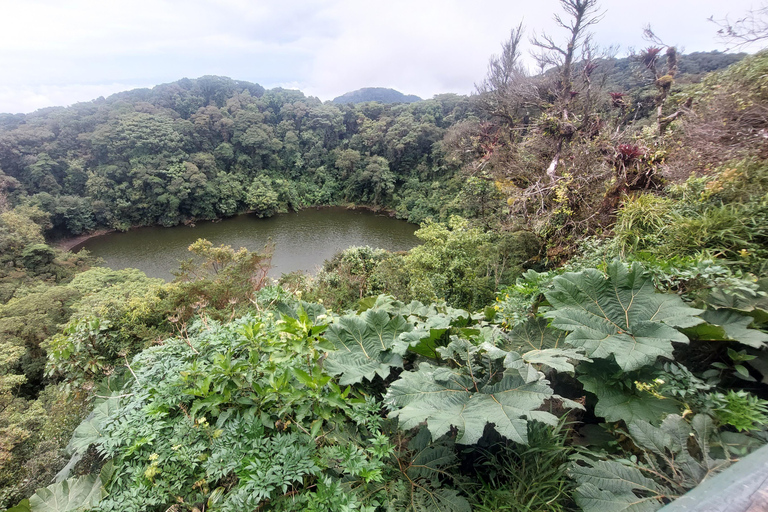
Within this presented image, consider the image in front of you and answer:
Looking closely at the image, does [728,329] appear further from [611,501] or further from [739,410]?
[611,501]

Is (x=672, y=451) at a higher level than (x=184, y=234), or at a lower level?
higher

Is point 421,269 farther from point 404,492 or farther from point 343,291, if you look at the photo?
point 404,492

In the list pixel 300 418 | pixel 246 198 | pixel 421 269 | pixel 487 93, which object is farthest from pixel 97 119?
pixel 300 418

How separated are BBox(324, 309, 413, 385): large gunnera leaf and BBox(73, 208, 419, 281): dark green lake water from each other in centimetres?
1203

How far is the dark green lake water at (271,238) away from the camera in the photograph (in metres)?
14.9

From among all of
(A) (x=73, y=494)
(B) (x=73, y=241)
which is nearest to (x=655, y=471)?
(A) (x=73, y=494)

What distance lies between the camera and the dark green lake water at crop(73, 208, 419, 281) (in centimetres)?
1495

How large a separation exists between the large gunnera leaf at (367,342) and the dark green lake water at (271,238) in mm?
12035

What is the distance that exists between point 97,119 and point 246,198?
511 inches

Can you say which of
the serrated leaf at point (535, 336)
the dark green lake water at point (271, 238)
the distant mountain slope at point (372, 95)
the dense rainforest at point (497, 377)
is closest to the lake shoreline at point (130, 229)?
the dark green lake water at point (271, 238)

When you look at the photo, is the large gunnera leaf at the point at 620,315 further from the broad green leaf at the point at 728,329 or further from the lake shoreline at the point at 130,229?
the lake shoreline at the point at 130,229

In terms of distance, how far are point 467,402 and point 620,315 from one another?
0.80m

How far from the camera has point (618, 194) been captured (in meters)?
3.45

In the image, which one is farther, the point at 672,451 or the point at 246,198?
the point at 246,198
